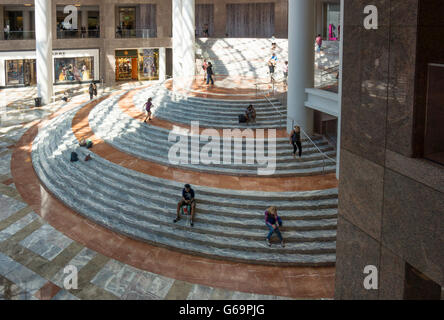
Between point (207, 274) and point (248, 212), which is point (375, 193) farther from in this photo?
point (248, 212)

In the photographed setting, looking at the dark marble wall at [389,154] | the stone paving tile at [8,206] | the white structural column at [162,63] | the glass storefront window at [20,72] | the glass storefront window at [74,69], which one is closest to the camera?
the dark marble wall at [389,154]

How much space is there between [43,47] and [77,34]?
7.44 metres

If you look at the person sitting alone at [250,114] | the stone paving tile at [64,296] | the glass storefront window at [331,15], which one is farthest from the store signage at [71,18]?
the stone paving tile at [64,296]

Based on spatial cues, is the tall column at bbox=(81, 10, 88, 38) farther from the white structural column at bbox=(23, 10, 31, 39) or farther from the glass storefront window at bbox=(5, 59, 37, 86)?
the glass storefront window at bbox=(5, 59, 37, 86)

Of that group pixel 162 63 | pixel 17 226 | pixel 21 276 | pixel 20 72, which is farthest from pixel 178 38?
pixel 21 276

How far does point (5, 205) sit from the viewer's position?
1426 cm

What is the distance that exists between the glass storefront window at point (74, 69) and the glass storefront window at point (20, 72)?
Answer: 2.18 m

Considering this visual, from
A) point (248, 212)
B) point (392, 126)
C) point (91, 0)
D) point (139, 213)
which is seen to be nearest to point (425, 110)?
point (392, 126)

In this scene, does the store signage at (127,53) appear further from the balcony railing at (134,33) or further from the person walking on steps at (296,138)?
the person walking on steps at (296,138)

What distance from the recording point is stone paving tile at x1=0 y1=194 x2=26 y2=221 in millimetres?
13578

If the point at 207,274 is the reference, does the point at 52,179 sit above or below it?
above

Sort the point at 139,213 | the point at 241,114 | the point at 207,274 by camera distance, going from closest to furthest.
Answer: the point at 207,274 → the point at 139,213 → the point at 241,114

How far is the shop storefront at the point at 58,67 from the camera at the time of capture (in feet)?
119

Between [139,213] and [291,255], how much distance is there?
4650 millimetres
